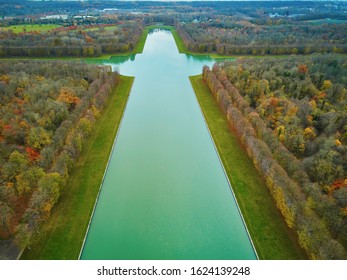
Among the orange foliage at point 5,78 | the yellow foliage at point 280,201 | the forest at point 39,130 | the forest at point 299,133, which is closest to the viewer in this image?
the forest at point 299,133

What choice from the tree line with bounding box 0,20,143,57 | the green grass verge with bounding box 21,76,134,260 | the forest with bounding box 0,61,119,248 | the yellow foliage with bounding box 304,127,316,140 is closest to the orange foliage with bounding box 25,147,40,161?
the forest with bounding box 0,61,119,248

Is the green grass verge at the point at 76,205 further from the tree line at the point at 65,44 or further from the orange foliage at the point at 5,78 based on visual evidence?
the tree line at the point at 65,44

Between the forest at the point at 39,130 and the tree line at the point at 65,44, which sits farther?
the tree line at the point at 65,44

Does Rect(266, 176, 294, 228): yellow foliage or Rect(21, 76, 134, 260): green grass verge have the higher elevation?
Rect(266, 176, 294, 228): yellow foliage

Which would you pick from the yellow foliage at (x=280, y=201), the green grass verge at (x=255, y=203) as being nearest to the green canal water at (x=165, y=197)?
the green grass verge at (x=255, y=203)

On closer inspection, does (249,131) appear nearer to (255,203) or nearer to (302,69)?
(255,203)

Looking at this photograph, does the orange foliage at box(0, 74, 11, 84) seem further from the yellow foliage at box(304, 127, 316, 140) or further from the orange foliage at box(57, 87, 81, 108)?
the yellow foliage at box(304, 127, 316, 140)
